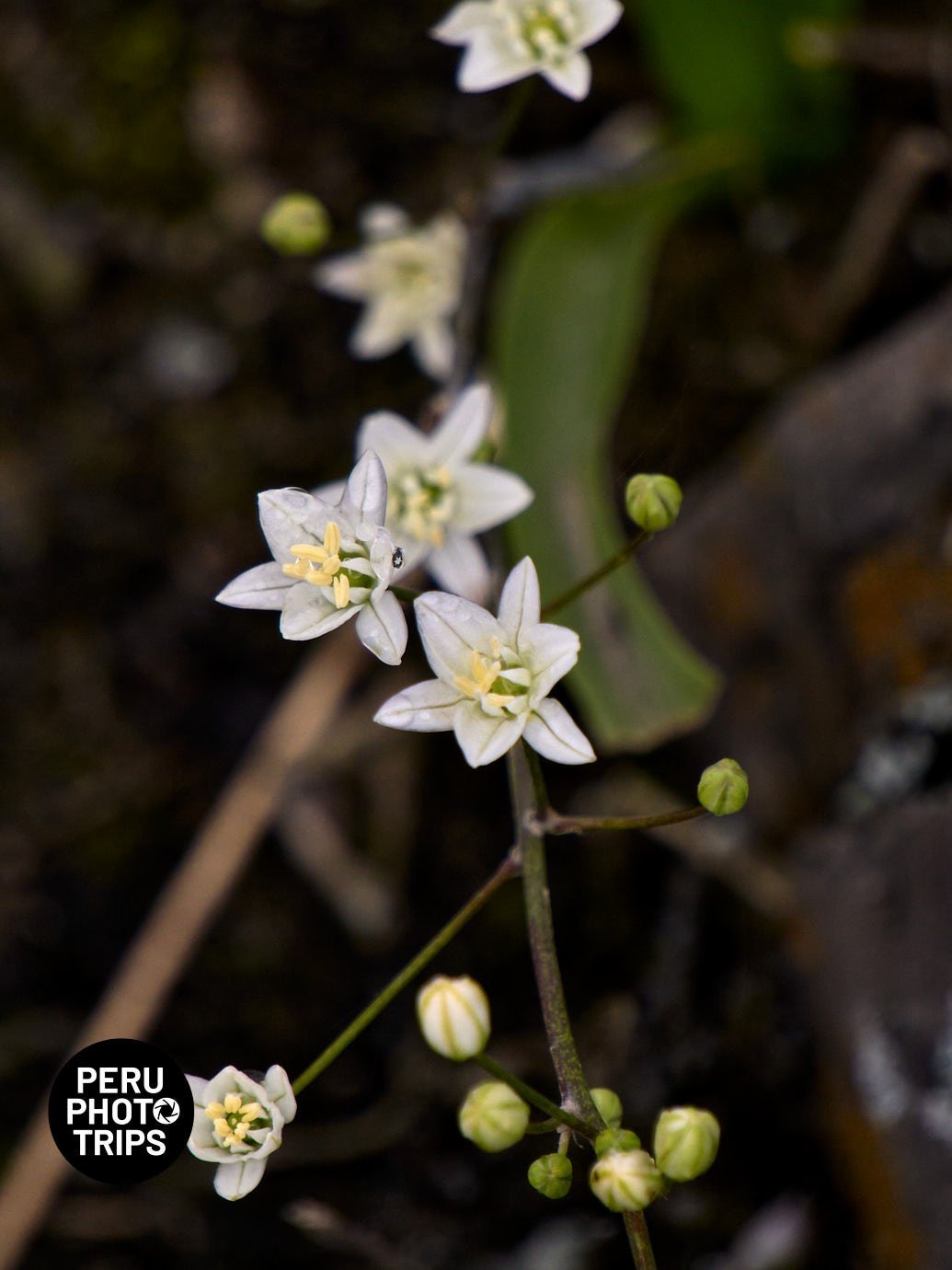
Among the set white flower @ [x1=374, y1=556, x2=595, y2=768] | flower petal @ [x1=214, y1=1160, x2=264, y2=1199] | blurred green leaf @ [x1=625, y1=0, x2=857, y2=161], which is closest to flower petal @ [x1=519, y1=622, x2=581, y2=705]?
white flower @ [x1=374, y1=556, x2=595, y2=768]

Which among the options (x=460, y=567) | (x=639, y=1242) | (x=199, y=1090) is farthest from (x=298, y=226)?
(x=639, y=1242)

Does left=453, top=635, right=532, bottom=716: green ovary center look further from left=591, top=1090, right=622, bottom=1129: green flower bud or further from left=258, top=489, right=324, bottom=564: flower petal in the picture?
left=591, top=1090, right=622, bottom=1129: green flower bud

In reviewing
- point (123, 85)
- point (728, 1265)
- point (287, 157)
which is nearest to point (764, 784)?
point (728, 1265)

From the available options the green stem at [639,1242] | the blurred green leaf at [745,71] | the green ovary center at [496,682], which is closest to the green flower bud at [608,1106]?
the green stem at [639,1242]

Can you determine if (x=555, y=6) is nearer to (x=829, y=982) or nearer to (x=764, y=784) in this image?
(x=764, y=784)

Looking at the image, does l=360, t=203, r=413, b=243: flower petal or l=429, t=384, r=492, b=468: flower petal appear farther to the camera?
l=360, t=203, r=413, b=243: flower petal

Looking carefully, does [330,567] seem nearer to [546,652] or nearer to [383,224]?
[546,652]
